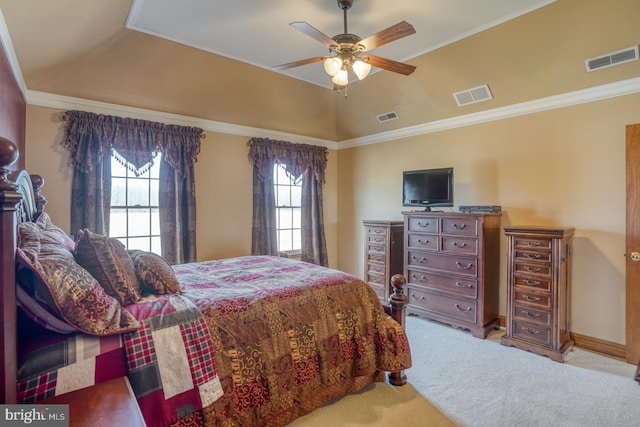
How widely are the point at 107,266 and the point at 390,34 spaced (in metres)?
2.28

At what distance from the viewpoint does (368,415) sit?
2117 mm

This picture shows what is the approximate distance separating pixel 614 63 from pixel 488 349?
9.47ft

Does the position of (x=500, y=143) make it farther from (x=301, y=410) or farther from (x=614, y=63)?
(x=301, y=410)

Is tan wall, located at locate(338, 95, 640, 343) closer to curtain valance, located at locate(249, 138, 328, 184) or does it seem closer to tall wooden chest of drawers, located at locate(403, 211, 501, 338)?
tall wooden chest of drawers, located at locate(403, 211, 501, 338)

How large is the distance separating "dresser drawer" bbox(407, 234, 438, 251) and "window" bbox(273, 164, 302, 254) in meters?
2.03

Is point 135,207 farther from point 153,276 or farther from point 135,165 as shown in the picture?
point 153,276

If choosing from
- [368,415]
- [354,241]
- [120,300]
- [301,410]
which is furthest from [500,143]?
[120,300]

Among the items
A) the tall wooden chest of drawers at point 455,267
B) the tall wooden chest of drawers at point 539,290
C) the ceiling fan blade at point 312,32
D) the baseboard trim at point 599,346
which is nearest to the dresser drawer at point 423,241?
the tall wooden chest of drawers at point 455,267

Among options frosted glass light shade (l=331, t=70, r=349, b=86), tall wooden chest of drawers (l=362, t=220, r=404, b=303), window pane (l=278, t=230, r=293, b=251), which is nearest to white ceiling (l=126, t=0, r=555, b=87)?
frosted glass light shade (l=331, t=70, r=349, b=86)

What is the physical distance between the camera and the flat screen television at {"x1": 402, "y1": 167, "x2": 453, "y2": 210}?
3918 mm

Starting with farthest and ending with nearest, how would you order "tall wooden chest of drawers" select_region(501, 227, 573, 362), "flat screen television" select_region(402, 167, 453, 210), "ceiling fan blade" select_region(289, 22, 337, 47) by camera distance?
"flat screen television" select_region(402, 167, 453, 210) < "tall wooden chest of drawers" select_region(501, 227, 573, 362) < "ceiling fan blade" select_region(289, 22, 337, 47)

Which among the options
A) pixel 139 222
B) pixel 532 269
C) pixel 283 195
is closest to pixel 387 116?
pixel 283 195

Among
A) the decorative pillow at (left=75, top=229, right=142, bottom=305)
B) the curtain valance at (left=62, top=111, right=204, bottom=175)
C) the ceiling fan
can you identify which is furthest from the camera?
the curtain valance at (left=62, top=111, right=204, bottom=175)

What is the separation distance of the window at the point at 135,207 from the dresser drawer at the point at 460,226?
11.5 ft
